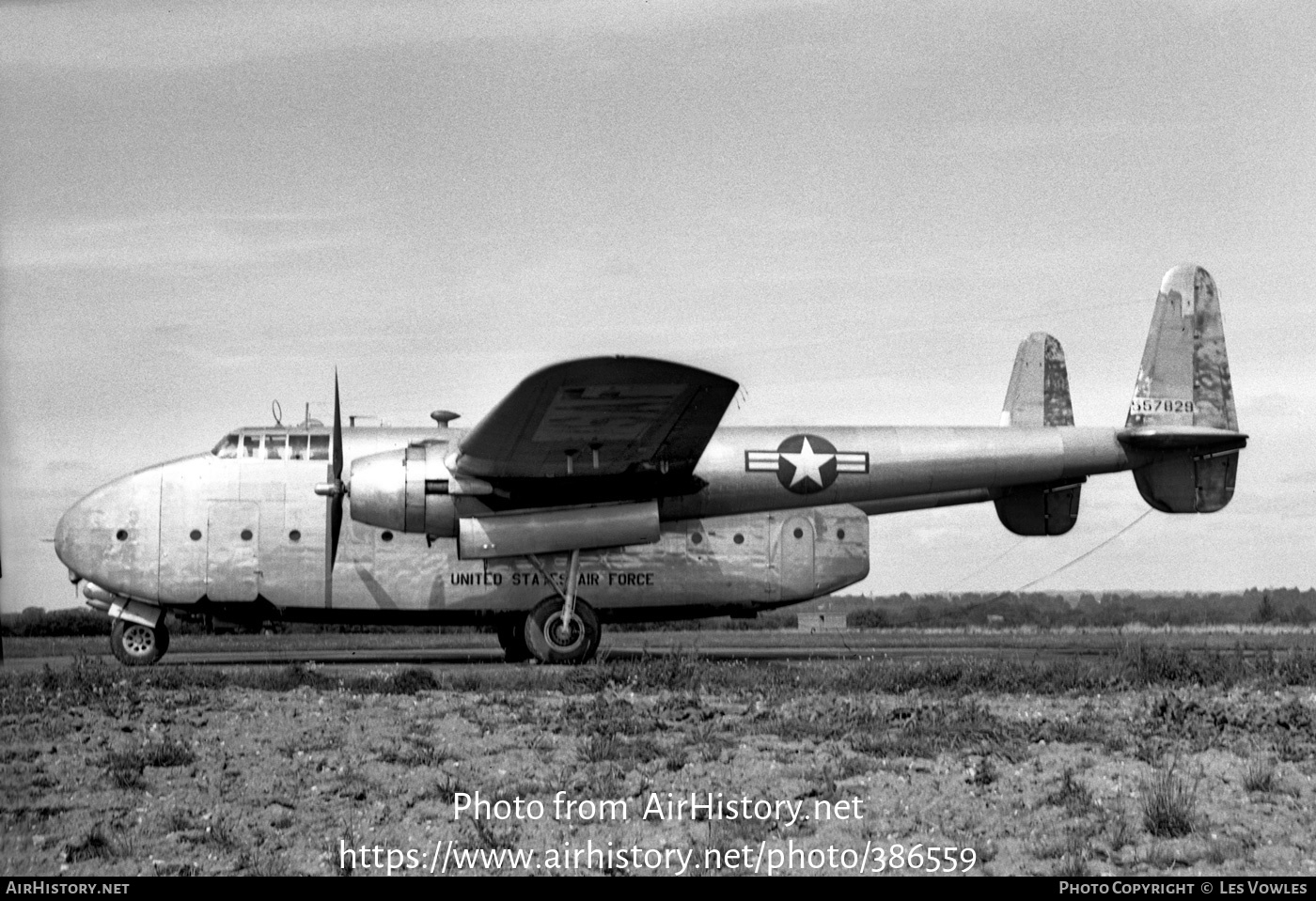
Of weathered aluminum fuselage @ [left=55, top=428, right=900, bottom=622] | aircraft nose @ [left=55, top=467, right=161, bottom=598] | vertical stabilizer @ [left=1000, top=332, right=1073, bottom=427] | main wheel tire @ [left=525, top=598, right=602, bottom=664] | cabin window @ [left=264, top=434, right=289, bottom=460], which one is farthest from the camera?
vertical stabilizer @ [left=1000, top=332, right=1073, bottom=427]

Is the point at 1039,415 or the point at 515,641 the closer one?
the point at 515,641

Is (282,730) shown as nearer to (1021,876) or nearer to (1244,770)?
(1021,876)

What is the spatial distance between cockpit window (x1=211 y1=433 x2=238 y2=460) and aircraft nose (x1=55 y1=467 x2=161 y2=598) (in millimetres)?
1062

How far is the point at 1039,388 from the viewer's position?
71.4 ft

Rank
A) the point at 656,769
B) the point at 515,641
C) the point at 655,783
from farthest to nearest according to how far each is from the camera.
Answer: the point at 515,641 < the point at 656,769 < the point at 655,783

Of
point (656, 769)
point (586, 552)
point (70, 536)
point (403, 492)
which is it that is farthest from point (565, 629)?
point (656, 769)

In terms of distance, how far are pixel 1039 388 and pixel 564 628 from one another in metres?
9.23

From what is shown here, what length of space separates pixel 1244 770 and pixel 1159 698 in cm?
297

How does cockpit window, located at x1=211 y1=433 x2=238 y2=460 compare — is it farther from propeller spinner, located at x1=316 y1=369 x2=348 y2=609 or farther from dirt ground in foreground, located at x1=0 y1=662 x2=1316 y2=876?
dirt ground in foreground, located at x1=0 y1=662 x2=1316 y2=876

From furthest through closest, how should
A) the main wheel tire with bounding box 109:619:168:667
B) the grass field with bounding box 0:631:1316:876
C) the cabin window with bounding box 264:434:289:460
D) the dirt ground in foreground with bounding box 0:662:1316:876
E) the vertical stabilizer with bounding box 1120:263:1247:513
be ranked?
the vertical stabilizer with bounding box 1120:263:1247:513, the cabin window with bounding box 264:434:289:460, the main wheel tire with bounding box 109:619:168:667, the grass field with bounding box 0:631:1316:876, the dirt ground in foreground with bounding box 0:662:1316:876

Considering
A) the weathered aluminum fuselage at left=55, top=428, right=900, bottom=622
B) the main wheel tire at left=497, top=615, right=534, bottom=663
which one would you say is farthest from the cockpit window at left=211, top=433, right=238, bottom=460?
the main wheel tire at left=497, top=615, right=534, bottom=663

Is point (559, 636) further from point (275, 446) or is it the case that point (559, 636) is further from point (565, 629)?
point (275, 446)

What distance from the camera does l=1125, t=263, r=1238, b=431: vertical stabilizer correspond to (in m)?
20.9
